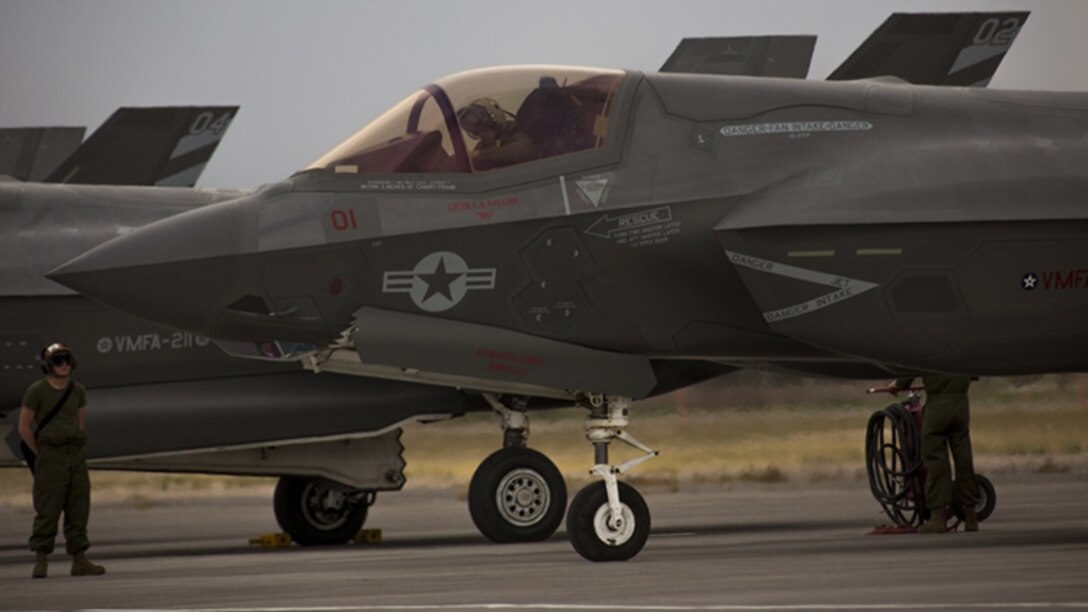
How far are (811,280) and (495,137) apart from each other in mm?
2314

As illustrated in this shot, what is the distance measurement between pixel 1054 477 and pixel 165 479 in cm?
1272

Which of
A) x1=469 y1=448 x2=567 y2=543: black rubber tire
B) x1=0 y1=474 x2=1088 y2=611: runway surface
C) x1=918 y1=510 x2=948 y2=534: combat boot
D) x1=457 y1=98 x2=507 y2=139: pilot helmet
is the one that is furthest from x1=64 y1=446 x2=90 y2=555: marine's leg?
x1=918 y1=510 x2=948 y2=534: combat boot

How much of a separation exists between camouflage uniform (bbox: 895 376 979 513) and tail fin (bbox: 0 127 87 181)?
19.1 metres

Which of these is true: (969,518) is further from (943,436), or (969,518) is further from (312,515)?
(312,515)

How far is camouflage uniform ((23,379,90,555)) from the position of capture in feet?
41.8

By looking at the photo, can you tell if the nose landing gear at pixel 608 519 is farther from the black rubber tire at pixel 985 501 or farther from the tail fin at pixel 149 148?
the tail fin at pixel 149 148

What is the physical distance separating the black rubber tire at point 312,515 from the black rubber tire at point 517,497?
9.40ft

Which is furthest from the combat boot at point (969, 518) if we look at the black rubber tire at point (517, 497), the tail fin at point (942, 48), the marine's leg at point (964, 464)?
the tail fin at point (942, 48)

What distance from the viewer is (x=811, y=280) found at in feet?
40.5

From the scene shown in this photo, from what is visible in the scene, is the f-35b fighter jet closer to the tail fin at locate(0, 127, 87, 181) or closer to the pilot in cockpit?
the pilot in cockpit

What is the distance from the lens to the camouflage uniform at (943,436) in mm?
14703

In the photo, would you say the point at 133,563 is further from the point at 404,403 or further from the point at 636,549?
the point at 636,549

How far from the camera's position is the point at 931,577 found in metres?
10.1

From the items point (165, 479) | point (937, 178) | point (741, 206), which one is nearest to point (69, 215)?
point (741, 206)
